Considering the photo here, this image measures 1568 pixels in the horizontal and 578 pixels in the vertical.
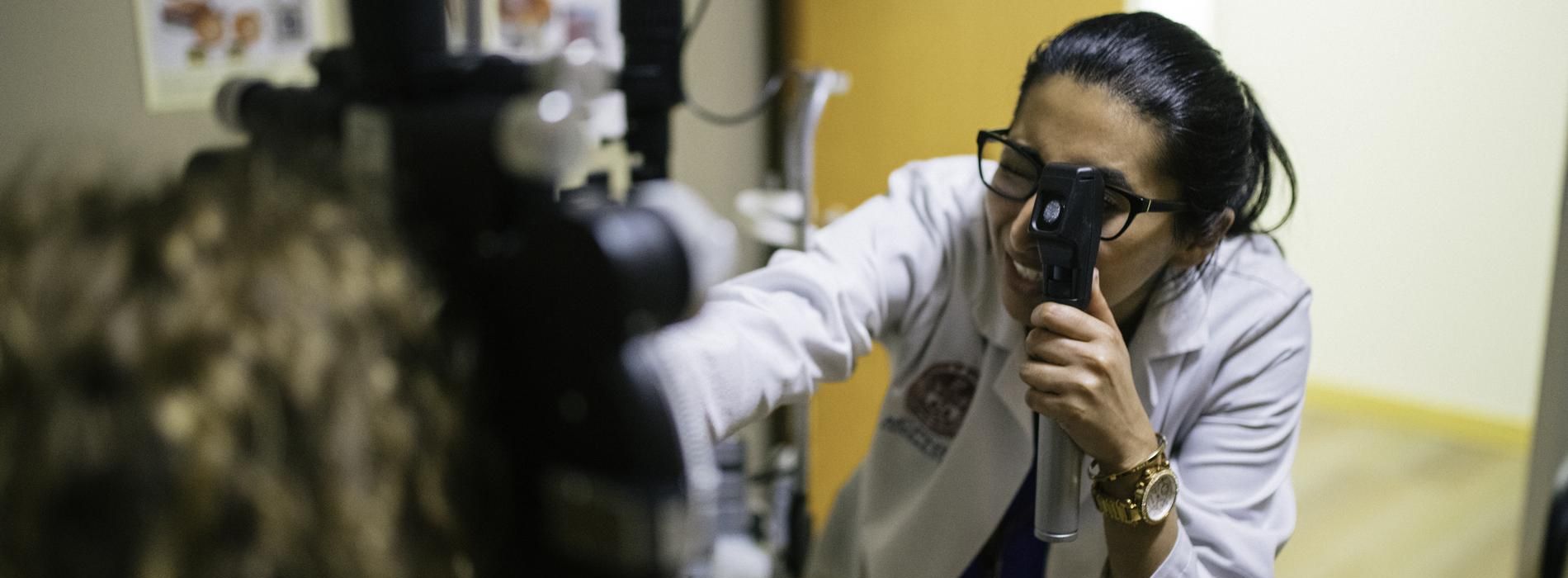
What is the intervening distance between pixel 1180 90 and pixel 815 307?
0.31 meters

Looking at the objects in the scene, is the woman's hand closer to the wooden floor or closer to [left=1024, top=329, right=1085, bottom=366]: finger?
[left=1024, top=329, right=1085, bottom=366]: finger

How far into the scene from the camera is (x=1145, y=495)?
72 cm

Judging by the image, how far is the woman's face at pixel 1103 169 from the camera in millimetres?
719

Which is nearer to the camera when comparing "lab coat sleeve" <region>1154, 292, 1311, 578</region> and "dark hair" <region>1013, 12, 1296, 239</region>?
"dark hair" <region>1013, 12, 1296, 239</region>

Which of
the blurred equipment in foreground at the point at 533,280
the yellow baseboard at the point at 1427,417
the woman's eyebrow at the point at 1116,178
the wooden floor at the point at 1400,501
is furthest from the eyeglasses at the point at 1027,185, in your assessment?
the yellow baseboard at the point at 1427,417

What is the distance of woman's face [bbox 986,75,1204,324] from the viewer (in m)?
0.72

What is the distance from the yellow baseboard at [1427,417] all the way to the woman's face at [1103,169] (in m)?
2.37

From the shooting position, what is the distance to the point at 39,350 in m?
0.34

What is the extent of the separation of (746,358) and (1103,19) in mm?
356

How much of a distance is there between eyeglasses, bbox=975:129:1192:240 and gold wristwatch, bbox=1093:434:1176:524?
159mm

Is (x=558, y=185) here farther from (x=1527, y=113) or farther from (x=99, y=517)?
(x=1527, y=113)

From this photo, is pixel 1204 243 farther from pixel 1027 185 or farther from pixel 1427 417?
pixel 1427 417

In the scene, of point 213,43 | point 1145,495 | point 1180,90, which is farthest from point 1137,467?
point 213,43

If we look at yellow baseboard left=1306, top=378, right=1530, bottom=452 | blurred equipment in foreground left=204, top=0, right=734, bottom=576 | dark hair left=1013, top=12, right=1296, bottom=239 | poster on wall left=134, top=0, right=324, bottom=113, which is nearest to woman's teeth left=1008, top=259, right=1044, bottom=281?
dark hair left=1013, top=12, right=1296, bottom=239
